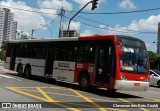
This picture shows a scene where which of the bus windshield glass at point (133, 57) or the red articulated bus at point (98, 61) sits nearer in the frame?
the red articulated bus at point (98, 61)

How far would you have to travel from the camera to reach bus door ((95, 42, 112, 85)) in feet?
53.2

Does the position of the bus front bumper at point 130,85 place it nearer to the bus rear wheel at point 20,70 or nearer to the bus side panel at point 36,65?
the bus side panel at point 36,65

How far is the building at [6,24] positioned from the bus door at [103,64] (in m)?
81.3

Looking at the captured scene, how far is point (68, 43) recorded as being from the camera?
64.3 ft

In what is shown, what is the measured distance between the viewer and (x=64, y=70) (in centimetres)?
1973

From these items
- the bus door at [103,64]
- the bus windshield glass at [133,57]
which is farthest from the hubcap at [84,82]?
the bus windshield glass at [133,57]

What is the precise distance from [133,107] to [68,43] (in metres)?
7.91

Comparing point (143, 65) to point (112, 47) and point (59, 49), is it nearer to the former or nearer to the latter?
point (112, 47)

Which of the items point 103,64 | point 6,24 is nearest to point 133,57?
point 103,64

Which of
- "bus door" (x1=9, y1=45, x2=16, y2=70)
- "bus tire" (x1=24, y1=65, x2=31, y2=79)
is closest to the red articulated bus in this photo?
"bus tire" (x1=24, y1=65, x2=31, y2=79)

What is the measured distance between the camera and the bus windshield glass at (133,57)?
52.5ft

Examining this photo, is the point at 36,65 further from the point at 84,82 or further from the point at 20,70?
the point at 84,82

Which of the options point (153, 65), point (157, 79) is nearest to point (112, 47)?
point (157, 79)

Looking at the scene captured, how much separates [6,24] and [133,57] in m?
96.8
